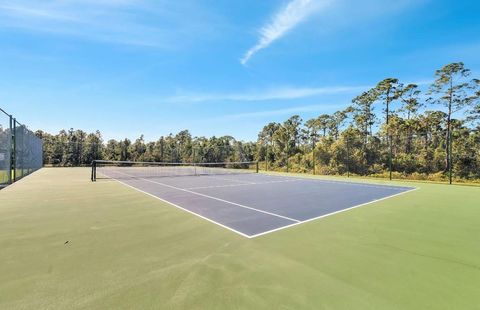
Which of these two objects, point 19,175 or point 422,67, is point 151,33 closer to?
point 19,175

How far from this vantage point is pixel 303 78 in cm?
2053

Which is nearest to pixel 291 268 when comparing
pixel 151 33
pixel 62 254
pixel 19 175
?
pixel 62 254

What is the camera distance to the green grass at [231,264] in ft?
6.88

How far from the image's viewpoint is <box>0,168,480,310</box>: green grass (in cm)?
210

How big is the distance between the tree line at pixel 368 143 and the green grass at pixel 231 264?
38.4 ft

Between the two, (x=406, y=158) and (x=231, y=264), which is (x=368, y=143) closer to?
(x=406, y=158)

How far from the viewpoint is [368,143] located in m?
17.8

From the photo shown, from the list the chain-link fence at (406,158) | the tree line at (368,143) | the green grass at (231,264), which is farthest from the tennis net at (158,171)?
the green grass at (231,264)

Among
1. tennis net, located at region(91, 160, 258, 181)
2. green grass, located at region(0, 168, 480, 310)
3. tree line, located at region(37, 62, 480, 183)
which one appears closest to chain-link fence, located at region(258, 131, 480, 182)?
tree line, located at region(37, 62, 480, 183)

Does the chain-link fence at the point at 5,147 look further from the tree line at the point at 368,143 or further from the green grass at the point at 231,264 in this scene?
the tree line at the point at 368,143

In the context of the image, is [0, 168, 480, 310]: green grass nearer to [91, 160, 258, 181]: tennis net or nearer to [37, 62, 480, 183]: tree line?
[91, 160, 258, 181]: tennis net

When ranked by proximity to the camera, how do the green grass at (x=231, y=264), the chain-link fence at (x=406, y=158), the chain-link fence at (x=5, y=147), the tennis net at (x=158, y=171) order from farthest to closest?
the tennis net at (x=158, y=171) → the chain-link fence at (x=406, y=158) → the chain-link fence at (x=5, y=147) → the green grass at (x=231, y=264)

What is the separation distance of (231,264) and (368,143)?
17.8 m

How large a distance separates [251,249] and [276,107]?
28.4 metres
